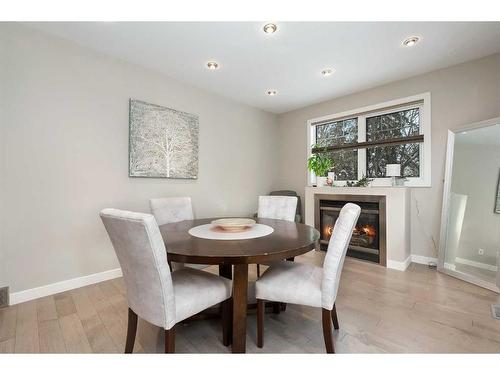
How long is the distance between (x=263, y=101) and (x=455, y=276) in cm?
340

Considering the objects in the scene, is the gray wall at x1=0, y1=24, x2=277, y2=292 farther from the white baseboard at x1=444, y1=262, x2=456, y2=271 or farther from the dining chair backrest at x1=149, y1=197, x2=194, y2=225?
the white baseboard at x1=444, y1=262, x2=456, y2=271

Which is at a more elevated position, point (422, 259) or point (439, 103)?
point (439, 103)

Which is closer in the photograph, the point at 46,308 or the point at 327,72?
the point at 46,308

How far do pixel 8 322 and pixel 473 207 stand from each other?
4.31 m

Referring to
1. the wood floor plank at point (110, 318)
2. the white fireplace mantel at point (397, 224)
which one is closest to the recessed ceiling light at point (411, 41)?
the white fireplace mantel at point (397, 224)

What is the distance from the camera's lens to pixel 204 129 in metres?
3.34

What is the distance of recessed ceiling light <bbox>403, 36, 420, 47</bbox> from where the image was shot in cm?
217

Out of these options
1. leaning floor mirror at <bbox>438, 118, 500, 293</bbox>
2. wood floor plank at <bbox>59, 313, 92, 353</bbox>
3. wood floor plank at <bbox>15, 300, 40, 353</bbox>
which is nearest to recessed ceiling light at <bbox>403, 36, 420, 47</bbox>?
leaning floor mirror at <bbox>438, 118, 500, 293</bbox>

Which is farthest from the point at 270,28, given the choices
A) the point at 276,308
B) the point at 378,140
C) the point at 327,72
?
the point at 276,308

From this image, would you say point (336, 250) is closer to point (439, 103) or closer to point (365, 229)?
point (365, 229)

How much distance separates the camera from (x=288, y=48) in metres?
2.33

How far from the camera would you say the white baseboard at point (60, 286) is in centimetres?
197

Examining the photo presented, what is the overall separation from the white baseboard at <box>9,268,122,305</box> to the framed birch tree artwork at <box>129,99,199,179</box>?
1.11m
